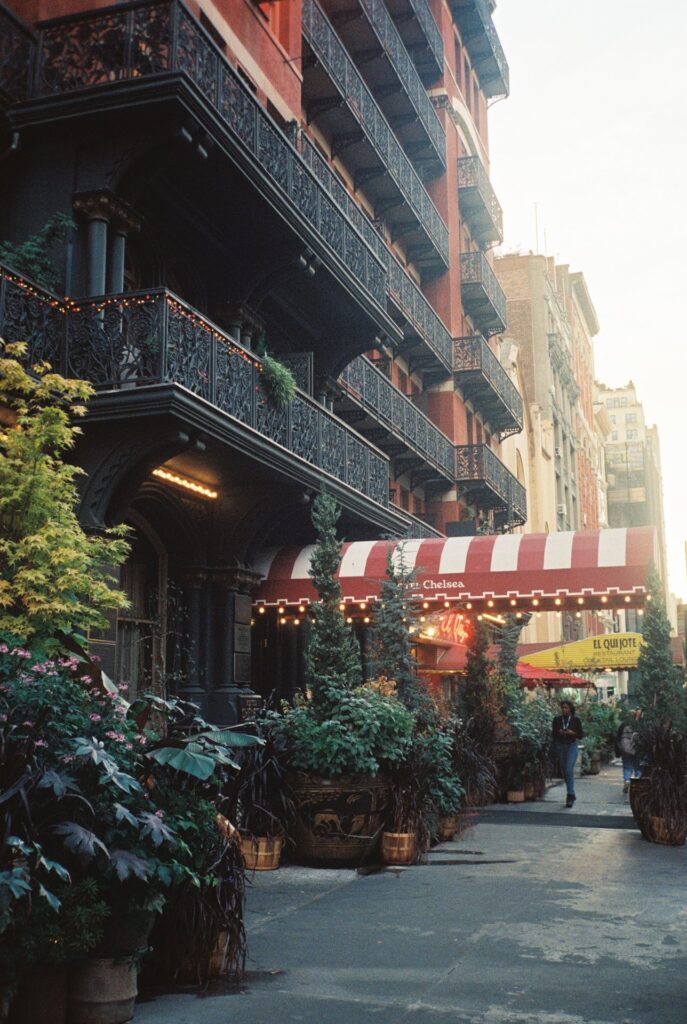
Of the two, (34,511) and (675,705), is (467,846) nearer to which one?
(675,705)

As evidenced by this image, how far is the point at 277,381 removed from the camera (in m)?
14.5

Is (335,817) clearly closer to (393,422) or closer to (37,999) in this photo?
(37,999)

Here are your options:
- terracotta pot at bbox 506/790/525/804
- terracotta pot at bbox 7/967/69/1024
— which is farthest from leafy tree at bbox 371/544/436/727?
terracotta pot at bbox 7/967/69/1024

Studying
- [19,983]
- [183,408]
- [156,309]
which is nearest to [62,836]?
[19,983]

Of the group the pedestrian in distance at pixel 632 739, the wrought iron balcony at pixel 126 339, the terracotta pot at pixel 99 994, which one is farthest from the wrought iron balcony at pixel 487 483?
the terracotta pot at pixel 99 994

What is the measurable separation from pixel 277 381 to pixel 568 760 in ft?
27.1

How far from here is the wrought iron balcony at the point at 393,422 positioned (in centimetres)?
2212

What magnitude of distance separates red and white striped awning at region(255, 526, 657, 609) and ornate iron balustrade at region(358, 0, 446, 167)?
1312 cm

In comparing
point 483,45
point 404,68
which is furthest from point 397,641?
point 483,45

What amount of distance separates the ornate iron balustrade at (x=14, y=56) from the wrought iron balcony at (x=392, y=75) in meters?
11.9

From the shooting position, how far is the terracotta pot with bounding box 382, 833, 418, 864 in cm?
1063

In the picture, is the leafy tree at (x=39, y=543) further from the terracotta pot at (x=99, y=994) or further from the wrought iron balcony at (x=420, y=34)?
the wrought iron balcony at (x=420, y=34)

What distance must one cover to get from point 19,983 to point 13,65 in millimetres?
11256

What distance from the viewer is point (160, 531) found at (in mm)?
15422
